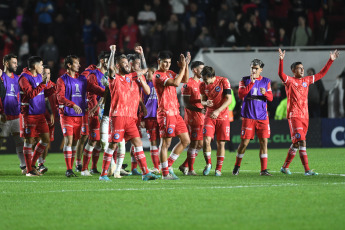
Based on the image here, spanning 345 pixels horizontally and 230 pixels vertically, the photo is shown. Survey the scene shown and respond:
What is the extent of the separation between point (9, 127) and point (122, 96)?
3812 mm

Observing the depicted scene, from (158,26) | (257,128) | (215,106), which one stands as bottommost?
(257,128)

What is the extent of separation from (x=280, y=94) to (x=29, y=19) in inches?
402

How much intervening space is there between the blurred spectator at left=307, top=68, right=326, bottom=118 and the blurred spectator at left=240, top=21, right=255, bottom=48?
2608 mm

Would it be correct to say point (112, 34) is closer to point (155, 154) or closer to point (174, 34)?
point (174, 34)

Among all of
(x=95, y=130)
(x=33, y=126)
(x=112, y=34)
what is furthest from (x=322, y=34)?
(x=33, y=126)

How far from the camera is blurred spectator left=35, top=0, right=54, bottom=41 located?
26406 millimetres

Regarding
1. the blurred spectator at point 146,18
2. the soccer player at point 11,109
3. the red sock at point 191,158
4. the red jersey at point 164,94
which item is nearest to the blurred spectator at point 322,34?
the blurred spectator at point 146,18

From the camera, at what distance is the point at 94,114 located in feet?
46.0

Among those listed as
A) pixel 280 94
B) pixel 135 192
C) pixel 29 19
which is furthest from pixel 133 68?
pixel 29 19

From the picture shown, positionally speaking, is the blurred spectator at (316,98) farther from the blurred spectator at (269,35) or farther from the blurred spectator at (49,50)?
the blurred spectator at (49,50)

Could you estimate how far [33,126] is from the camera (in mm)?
13820

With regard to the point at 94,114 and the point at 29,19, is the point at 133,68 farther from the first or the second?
the point at 29,19

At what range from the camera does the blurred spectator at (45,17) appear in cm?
2641

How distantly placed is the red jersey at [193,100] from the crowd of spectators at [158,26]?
10.1 m
